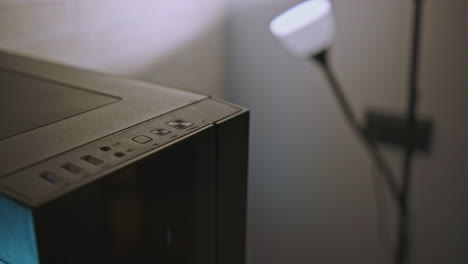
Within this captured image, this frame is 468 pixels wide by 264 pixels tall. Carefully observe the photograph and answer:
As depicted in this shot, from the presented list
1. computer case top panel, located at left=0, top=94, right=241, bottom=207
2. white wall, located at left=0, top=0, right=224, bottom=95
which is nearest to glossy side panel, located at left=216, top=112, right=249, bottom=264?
computer case top panel, located at left=0, top=94, right=241, bottom=207

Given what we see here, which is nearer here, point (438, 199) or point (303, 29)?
point (303, 29)

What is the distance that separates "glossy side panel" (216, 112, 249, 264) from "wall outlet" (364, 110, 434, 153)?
623 mm

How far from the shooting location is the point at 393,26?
3.50 feet

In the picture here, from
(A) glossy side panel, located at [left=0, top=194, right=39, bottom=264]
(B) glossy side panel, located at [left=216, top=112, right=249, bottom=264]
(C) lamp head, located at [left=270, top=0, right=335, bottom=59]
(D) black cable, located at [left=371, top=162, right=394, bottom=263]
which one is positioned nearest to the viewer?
(A) glossy side panel, located at [left=0, top=194, right=39, bottom=264]

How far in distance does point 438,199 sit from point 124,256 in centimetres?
90

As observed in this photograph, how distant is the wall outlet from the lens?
1.10 m

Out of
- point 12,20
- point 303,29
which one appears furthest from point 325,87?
point 12,20

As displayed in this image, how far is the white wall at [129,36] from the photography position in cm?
87

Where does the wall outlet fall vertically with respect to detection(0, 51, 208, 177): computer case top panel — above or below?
below

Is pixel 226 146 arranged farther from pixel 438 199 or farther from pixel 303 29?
pixel 438 199

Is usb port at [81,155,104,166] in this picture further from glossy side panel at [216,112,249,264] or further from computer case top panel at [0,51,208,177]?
glossy side panel at [216,112,249,264]

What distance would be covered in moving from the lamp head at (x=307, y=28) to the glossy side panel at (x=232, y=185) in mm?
265

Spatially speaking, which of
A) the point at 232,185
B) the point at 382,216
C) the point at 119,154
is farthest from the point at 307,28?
the point at 382,216

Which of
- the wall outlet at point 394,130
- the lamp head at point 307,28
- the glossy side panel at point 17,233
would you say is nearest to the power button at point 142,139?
the glossy side panel at point 17,233
